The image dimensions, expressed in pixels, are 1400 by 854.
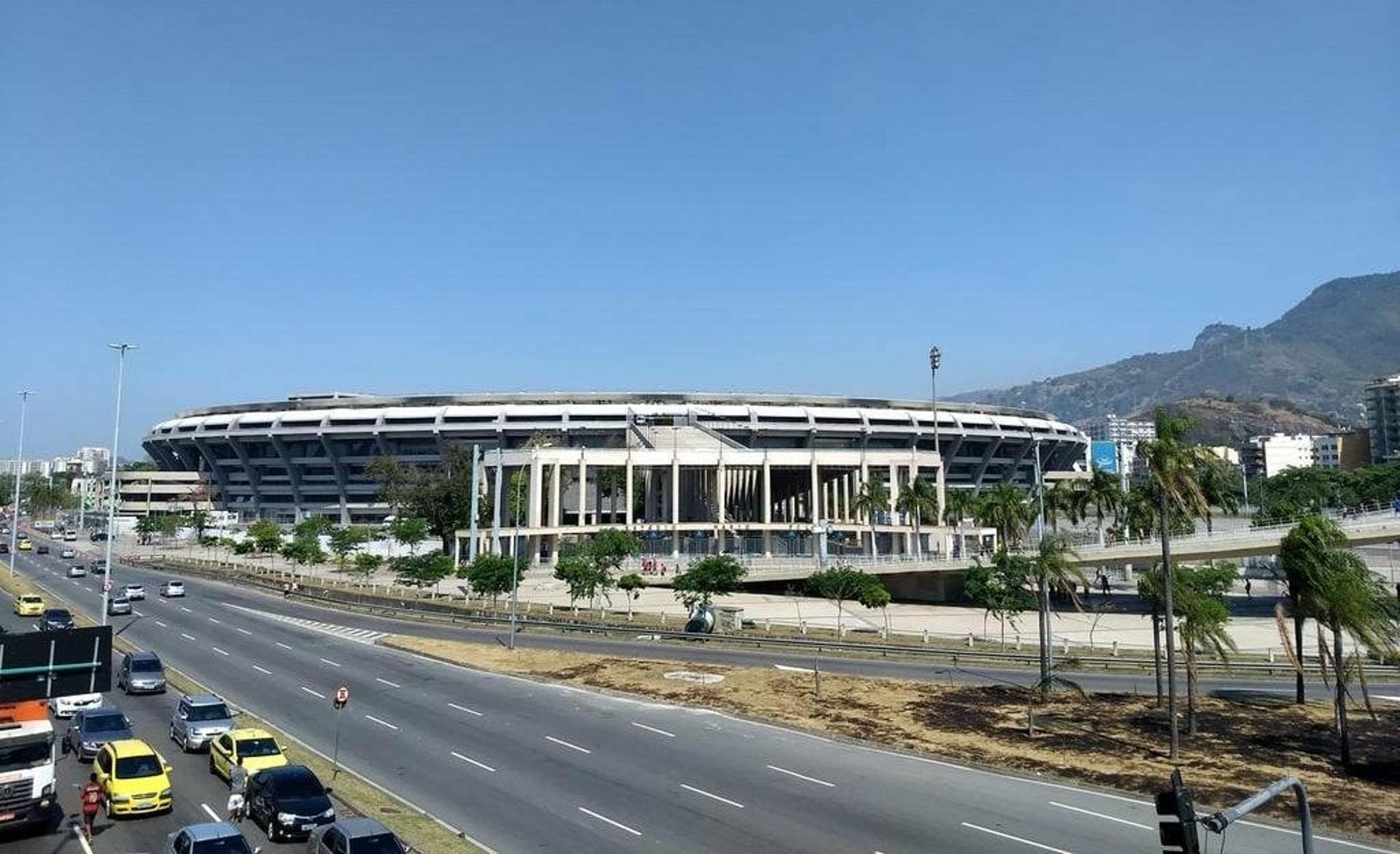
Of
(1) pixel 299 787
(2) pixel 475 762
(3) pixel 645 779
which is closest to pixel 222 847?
(1) pixel 299 787

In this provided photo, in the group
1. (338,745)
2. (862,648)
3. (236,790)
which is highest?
(236,790)

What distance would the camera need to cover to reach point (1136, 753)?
31.0 meters

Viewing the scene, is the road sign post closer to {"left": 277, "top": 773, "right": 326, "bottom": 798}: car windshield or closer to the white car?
{"left": 277, "top": 773, "right": 326, "bottom": 798}: car windshield

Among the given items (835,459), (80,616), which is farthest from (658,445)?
(80,616)

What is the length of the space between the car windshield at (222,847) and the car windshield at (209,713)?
13.8 m

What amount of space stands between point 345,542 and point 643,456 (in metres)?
36.6

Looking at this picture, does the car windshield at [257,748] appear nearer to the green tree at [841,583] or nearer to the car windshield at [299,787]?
the car windshield at [299,787]

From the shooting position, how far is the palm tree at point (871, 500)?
10488 centimetres

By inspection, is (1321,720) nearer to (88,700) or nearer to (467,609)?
(88,700)

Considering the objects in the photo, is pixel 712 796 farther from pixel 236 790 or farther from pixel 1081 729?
pixel 1081 729

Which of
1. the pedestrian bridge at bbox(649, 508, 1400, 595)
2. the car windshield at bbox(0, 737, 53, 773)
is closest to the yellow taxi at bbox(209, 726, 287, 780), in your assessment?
the car windshield at bbox(0, 737, 53, 773)

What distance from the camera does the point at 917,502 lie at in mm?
99375

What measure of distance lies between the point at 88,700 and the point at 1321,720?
50490mm

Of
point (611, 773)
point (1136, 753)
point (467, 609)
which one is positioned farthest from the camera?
point (467, 609)
